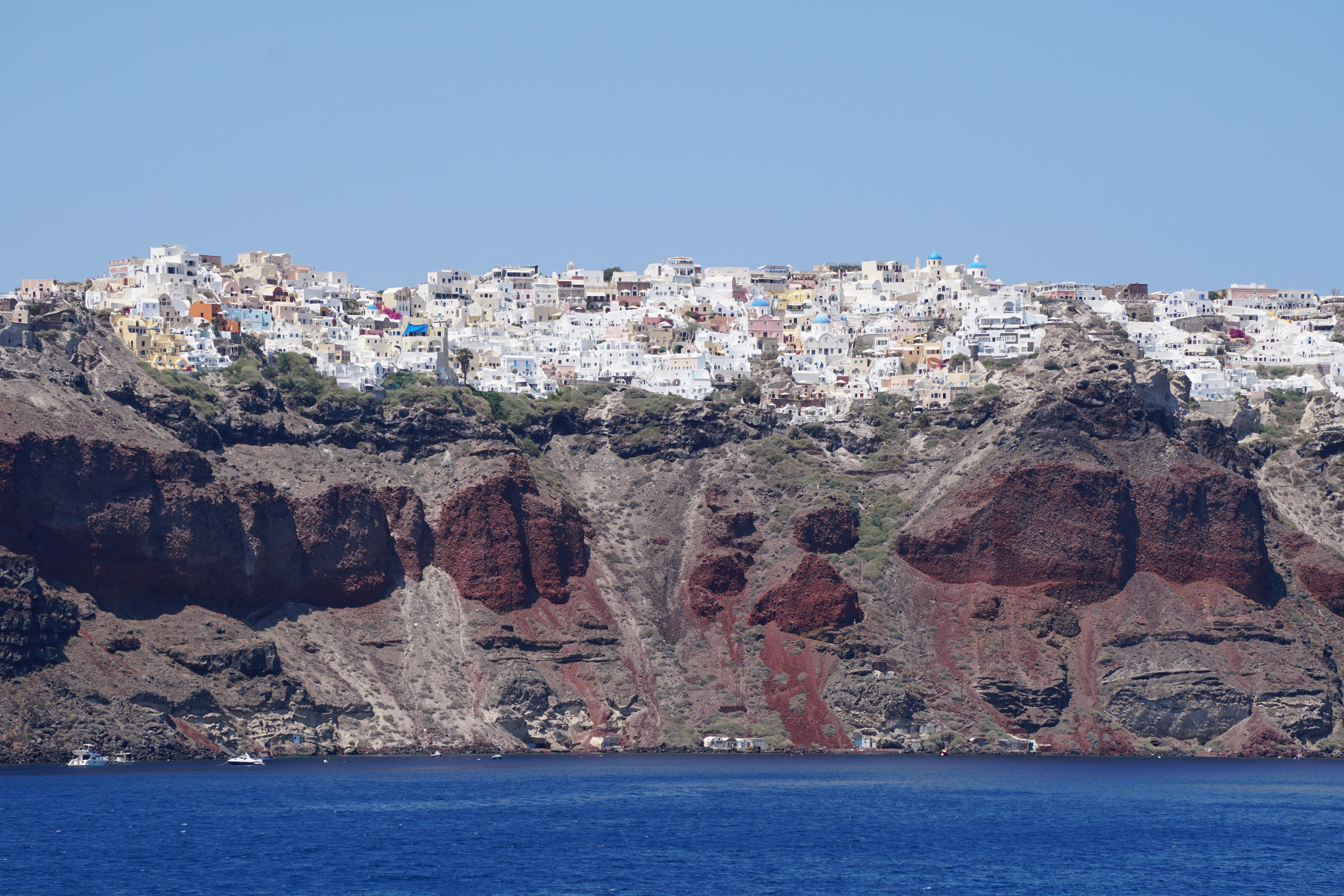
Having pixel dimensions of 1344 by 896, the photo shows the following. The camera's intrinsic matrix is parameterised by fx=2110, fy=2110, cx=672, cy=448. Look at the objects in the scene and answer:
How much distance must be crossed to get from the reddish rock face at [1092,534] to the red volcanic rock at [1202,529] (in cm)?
8

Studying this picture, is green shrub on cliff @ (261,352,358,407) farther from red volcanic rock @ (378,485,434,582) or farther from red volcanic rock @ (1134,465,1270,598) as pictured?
red volcanic rock @ (1134,465,1270,598)

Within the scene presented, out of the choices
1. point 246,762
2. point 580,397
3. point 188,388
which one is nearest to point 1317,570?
point 580,397

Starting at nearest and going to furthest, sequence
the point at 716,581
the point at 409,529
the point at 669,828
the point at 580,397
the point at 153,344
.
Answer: the point at 669,828 → the point at 409,529 → the point at 716,581 → the point at 153,344 → the point at 580,397

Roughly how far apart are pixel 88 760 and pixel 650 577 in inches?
2103

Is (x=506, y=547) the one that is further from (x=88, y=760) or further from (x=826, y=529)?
(x=88, y=760)

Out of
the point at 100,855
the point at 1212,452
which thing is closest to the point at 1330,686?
the point at 1212,452

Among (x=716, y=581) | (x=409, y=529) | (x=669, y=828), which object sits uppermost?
(x=409, y=529)

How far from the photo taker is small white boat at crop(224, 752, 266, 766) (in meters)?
142

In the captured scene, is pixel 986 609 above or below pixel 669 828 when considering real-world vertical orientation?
above

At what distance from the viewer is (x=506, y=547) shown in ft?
547

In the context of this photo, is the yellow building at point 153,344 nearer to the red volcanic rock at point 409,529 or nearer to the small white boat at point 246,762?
the red volcanic rock at point 409,529

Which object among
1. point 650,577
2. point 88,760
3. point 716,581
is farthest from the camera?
point 650,577

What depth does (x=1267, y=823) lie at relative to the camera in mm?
121438

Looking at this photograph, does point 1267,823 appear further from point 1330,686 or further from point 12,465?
point 12,465
